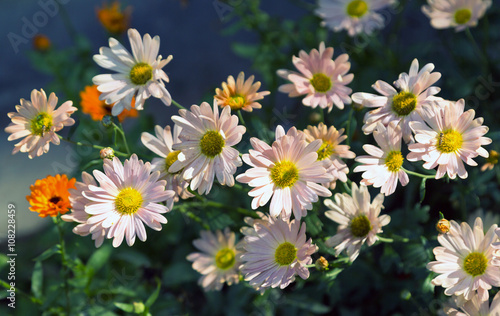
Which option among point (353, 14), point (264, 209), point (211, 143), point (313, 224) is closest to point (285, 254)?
point (313, 224)

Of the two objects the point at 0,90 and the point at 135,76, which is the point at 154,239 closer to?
the point at 135,76

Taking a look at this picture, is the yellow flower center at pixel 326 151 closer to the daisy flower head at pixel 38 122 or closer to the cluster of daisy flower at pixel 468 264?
the cluster of daisy flower at pixel 468 264

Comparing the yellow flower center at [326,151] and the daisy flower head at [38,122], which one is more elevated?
the daisy flower head at [38,122]

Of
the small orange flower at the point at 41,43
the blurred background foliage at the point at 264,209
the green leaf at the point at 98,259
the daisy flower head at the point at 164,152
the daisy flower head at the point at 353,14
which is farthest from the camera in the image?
the small orange flower at the point at 41,43

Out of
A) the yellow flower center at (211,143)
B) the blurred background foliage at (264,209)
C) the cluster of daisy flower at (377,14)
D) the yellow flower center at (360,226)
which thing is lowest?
the blurred background foliage at (264,209)

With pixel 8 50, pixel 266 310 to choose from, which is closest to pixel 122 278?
pixel 266 310

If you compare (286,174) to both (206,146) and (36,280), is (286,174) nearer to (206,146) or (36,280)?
(206,146)

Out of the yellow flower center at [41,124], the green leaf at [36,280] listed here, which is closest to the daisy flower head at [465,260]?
the yellow flower center at [41,124]
